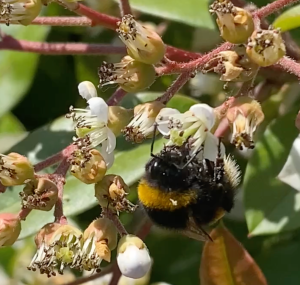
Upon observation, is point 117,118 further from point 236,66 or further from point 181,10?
point 181,10

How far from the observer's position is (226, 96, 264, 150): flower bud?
122 centimetres

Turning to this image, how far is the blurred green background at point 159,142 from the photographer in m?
1.72

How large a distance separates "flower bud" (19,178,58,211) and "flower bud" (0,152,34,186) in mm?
16

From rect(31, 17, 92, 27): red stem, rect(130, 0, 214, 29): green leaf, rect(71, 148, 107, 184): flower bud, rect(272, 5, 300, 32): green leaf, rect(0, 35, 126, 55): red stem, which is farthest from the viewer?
rect(130, 0, 214, 29): green leaf

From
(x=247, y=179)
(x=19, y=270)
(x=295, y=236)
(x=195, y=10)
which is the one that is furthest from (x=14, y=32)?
(x=295, y=236)

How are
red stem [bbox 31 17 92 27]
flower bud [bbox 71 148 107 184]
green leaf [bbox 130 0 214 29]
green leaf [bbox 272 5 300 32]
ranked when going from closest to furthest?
flower bud [bbox 71 148 107 184], green leaf [bbox 272 5 300 32], red stem [bbox 31 17 92 27], green leaf [bbox 130 0 214 29]

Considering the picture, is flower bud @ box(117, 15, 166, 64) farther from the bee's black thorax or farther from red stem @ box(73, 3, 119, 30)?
red stem @ box(73, 3, 119, 30)

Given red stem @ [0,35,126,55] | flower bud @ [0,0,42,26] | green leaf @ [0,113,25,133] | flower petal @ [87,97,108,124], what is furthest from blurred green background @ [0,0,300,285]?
flower bud @ [0,0,42,26]

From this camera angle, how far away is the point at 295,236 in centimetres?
195

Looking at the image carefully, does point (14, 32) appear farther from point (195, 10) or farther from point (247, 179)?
point (247, 179)

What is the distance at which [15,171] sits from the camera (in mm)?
1318

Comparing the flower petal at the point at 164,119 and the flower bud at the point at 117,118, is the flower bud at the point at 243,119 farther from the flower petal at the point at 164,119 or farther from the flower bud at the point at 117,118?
the flower bud at the point at 117,118

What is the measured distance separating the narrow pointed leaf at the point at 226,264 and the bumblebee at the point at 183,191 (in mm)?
238

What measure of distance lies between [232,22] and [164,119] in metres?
0.21
